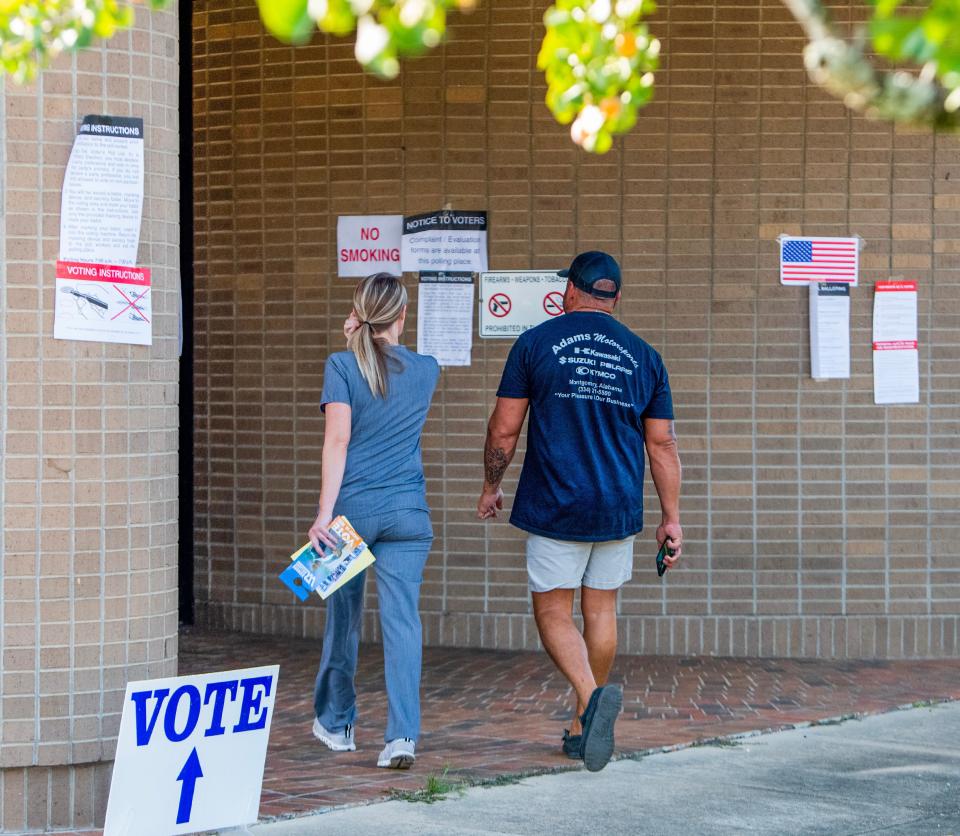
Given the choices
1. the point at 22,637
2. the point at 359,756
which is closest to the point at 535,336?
the point at 359,756

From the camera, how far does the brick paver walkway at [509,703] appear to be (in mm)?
6137

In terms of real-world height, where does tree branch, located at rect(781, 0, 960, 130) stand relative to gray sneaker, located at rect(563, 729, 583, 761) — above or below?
above

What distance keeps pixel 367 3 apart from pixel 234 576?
725 centimetres

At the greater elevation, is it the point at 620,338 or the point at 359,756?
the point at 620,338

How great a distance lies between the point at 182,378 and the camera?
1006cm

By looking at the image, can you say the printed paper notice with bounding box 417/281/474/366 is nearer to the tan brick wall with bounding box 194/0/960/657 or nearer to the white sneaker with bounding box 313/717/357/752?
the tan brick wall with bounding box 194/0/960/657

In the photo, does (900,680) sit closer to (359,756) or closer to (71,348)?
(359,756)

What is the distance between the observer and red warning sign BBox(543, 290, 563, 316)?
346 inches

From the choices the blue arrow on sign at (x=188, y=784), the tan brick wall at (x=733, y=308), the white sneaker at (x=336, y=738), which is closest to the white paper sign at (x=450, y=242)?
the tan brick wall at (x=733, y=308)

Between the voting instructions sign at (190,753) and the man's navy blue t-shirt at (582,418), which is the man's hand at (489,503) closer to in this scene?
the man's navy blue t-shirt at (582,418)

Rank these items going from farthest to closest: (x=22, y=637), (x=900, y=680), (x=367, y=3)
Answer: (x=900, y=680) → (x=22, y=637) → (x=367, y=3)

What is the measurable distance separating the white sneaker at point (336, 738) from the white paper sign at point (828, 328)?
11.5 ft

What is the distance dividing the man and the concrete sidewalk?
1.47 ft

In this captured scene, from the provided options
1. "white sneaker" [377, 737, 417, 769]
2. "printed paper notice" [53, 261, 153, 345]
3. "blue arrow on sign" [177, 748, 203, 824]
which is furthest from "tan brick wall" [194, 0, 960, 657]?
"blue arrow on sign" [177, 748, 203, 824]
